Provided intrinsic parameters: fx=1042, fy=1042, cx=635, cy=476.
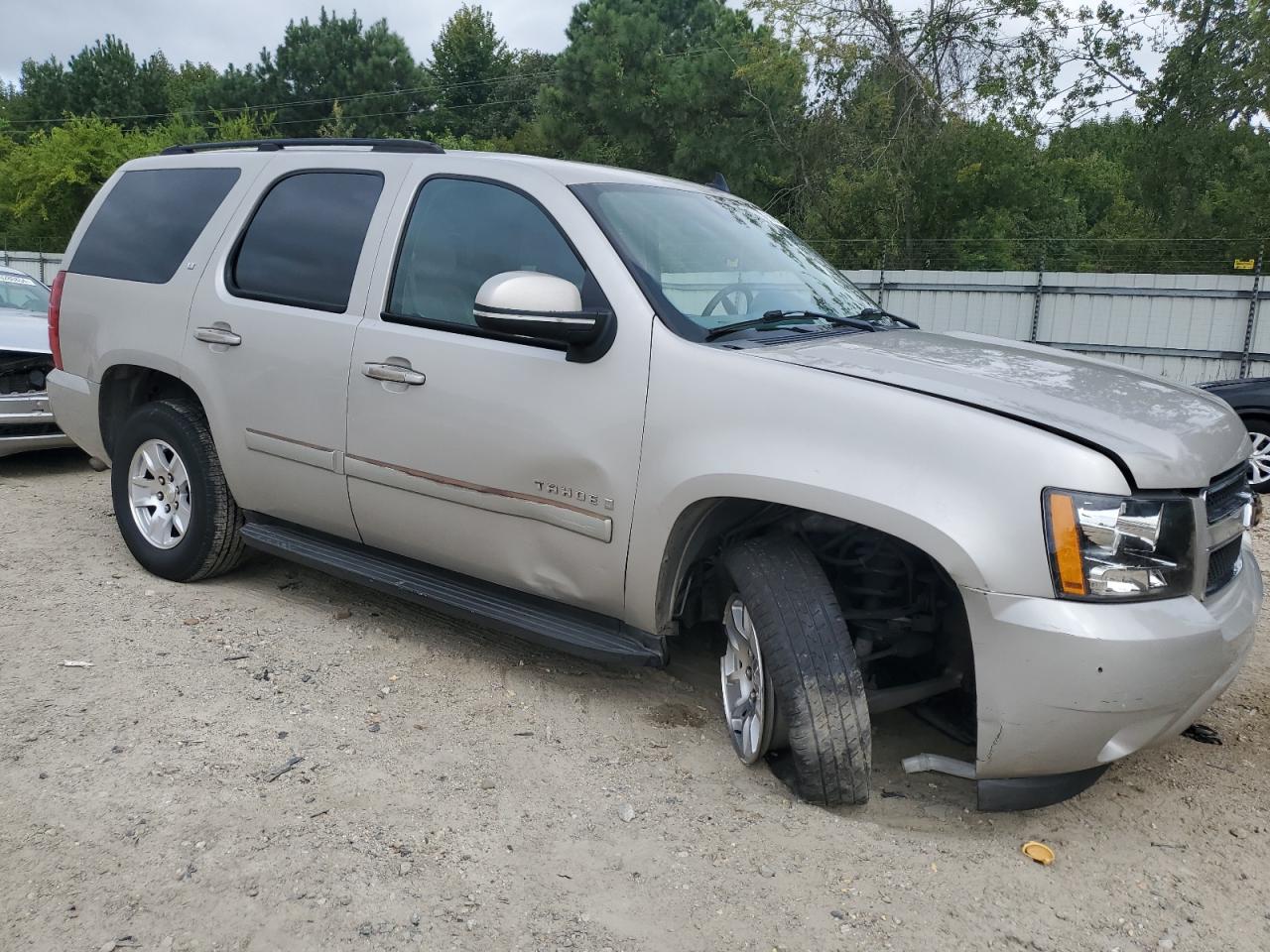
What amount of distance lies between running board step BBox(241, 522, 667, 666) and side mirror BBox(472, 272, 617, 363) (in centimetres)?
92

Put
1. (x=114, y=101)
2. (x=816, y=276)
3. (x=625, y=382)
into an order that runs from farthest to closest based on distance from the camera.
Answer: (x=114, y=101)
(x=816, y=276)
(x=625, y=382)

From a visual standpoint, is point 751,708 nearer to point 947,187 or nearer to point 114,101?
point 947,187

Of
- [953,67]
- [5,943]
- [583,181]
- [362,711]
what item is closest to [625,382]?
[583,181]

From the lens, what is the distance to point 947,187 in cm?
2309

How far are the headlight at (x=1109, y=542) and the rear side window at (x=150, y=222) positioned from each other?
3.72 metres

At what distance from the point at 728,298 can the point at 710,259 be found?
26 centimetres

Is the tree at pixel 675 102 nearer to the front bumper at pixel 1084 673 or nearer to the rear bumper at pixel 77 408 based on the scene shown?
the rear bumper at pixel 77 408

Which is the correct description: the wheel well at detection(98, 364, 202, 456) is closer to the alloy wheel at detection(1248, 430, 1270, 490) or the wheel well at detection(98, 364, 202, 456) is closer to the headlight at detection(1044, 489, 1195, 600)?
the headlight at detection(1044, 489, 1195, 600)

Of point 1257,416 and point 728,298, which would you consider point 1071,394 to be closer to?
point 728,298

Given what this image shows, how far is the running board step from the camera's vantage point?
11.0 ft

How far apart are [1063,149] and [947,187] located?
4175mm

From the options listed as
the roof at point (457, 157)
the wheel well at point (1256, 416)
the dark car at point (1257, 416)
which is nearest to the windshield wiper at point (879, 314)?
the roof at point (457, 157)

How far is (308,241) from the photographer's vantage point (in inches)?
165

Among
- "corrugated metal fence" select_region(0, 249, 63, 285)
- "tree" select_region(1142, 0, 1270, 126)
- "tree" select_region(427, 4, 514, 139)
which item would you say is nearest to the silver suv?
"tree" select_region(1142, 0, 1270, 126)
